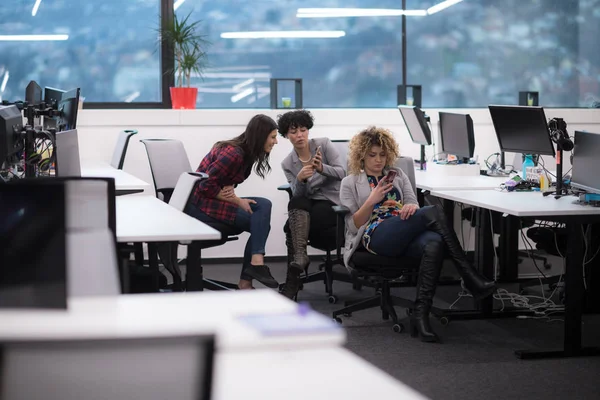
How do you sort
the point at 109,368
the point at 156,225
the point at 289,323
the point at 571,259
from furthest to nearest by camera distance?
the point at 571,259, the point at 156,225, the point at 289,323, the point at 109,368

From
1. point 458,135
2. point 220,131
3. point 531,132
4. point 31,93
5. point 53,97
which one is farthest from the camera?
point 220,131

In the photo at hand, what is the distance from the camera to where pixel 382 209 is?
4.54 m

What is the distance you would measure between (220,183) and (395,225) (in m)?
1.20

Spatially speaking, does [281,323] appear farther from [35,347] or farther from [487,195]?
[487,195]

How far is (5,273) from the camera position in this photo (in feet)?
6.35

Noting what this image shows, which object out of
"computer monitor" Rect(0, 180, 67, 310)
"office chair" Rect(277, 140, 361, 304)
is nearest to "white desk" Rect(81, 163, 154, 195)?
"office chair" Rect(277, 140, 361, 304)

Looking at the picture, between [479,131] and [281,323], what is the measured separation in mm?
5426

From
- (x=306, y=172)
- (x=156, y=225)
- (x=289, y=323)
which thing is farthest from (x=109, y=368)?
(x=306, y=172)

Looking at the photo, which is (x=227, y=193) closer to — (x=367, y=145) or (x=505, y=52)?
(x=367, y=145)

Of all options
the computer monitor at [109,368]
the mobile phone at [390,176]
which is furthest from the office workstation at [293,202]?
the mobile phone at [390,176]

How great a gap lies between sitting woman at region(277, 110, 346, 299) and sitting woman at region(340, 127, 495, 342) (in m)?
0.63

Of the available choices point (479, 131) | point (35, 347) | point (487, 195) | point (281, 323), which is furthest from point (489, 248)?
point (35, 347)

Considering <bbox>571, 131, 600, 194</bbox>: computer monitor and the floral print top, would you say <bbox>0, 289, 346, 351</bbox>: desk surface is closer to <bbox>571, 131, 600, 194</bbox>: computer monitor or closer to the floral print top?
Result: the floral print top

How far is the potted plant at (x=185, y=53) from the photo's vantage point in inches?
259
